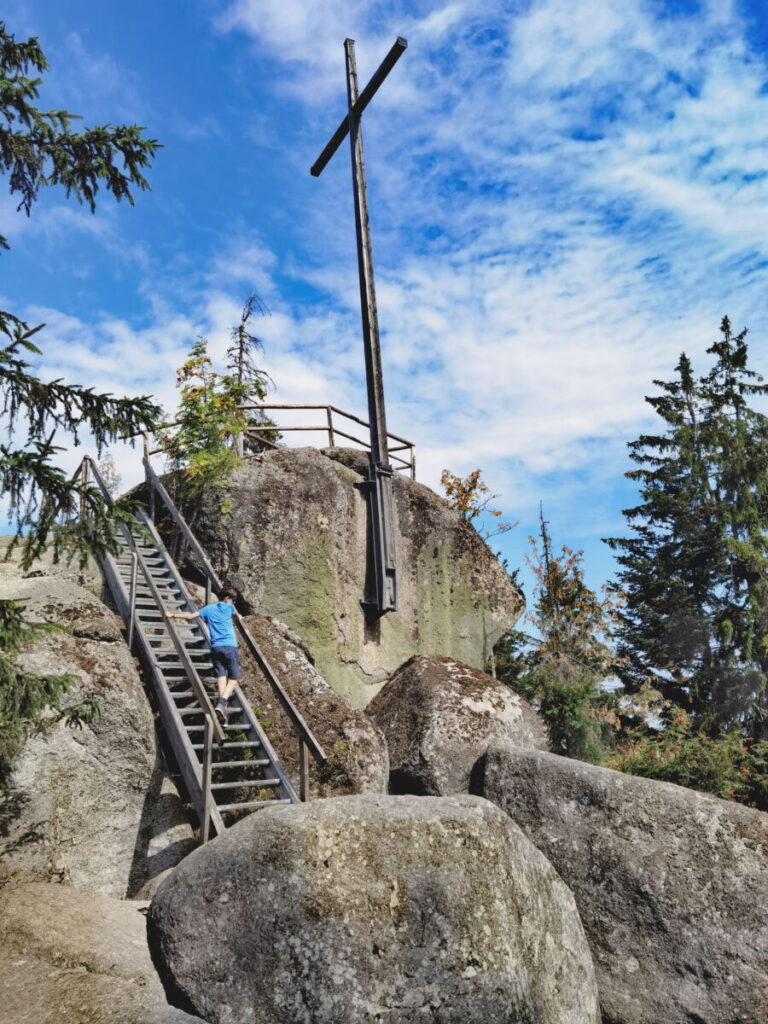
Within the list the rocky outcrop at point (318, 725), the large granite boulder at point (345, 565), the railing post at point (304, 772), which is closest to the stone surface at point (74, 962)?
the railing post at point (304, 772)

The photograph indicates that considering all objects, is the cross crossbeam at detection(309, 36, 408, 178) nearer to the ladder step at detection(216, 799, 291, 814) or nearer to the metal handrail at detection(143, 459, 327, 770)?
the metal handrail at detection(143, 459, 327, 770)

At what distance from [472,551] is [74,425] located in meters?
11.0

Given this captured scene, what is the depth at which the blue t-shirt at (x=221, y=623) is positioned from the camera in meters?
10.8

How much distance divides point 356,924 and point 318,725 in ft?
16.3

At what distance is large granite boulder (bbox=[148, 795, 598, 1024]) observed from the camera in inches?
243

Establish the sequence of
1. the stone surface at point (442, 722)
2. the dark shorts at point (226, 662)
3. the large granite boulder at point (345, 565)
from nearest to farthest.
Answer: the dark shorts at point (226, 662)
the stone surface at point (442, 722)
the large granite boulder at point (345, 565)

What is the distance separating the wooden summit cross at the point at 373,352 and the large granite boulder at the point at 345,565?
386 millimetres

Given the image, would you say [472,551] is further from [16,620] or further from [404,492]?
[16,620]

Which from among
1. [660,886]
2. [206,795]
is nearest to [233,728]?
[206,795]

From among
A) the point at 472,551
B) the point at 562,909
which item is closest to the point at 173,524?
the point at 472,551

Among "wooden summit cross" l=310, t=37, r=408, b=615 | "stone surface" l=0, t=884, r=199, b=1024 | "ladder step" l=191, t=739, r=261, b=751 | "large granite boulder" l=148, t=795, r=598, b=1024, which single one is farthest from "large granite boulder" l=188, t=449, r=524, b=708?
"large granite boulder" l=148, t=795, r=598, b=1024

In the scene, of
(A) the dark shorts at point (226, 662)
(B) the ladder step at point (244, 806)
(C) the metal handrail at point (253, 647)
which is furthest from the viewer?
(A) the dark shorts at point (226, 662)

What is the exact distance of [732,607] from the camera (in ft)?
86.4

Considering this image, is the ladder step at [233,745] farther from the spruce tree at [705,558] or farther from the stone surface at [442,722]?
the spruce tree at [705,558]
